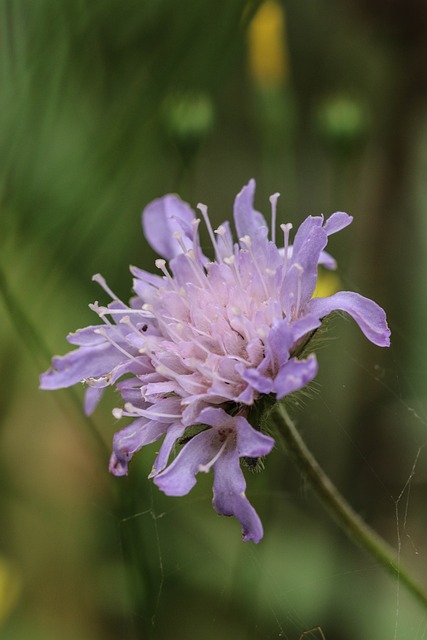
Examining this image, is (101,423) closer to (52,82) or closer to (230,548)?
(230,548)

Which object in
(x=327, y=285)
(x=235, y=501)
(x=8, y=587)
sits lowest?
(x=8, y=587)

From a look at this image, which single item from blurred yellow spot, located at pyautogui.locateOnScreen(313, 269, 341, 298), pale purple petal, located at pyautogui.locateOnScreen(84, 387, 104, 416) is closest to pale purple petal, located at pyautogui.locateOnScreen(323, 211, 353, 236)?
pale purple petal, located at pyautogui.locateOnScreen(84, 387, 104, 416)

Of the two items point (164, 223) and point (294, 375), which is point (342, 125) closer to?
point (164, 223)

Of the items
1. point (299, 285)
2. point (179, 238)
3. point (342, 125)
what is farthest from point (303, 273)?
point (342, 125)

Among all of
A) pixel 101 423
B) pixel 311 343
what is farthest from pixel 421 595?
pixel 101 423

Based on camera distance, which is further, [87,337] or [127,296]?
[127,296]

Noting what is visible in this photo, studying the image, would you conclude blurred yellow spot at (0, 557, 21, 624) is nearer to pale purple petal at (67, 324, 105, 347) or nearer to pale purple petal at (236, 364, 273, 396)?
pale purple petal at (67, 324, 105, 347)

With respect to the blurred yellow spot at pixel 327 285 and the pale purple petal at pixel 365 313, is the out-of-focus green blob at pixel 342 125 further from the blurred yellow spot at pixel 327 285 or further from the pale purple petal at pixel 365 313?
the pale purple petal at pixel 365 313
